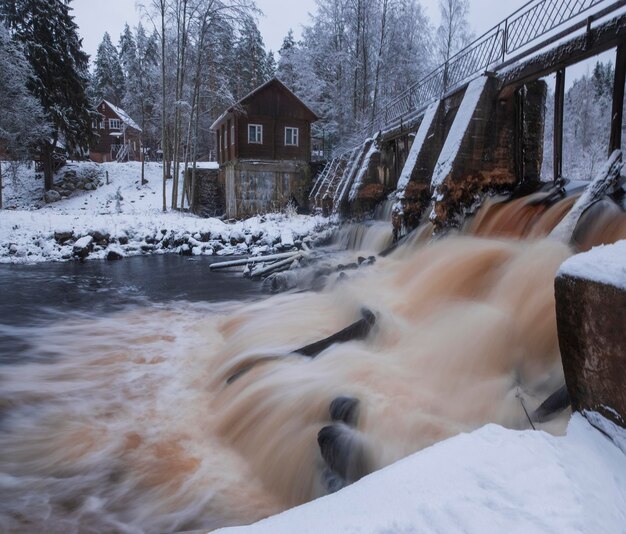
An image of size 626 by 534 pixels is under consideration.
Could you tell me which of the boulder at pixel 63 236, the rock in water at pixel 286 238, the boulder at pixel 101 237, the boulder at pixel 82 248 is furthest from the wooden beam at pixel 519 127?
the boulder at pixel 63 236

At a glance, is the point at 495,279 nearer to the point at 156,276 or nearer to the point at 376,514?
the point at 376,514

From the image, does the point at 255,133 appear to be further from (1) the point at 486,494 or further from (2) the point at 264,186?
(1) the point at 486,494

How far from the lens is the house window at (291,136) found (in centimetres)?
2783

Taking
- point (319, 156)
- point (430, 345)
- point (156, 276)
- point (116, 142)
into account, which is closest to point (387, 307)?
point (430, 345)

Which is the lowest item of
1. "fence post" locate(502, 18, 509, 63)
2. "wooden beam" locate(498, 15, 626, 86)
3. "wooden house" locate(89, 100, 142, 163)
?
"wooden beam" locate(498, 15, 626, 86)

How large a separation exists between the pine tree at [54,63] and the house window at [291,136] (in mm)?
14253

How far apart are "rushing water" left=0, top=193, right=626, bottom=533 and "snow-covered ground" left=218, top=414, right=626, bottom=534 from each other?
1.01 m

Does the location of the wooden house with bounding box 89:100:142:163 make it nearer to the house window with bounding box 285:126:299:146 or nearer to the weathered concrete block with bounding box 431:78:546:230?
the house window with bounding box 285:126:299:146

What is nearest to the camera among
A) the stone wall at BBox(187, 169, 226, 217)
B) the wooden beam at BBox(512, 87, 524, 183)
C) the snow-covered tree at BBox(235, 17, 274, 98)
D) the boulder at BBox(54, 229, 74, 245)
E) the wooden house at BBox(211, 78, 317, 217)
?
the wooden beam at BBox(512, 87, 524, 183)

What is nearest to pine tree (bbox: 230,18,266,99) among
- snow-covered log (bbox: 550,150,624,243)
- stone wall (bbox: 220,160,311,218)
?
stone wall (bbox: 220,160,311,218)

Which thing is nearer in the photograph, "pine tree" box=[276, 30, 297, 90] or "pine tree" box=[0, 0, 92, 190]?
"pine tree" box=[0, 0, 92, 190]

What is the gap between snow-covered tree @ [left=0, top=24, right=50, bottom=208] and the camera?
2056 centimetres

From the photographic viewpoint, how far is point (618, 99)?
713 cm

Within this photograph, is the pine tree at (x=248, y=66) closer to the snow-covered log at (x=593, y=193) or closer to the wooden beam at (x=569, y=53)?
the wooden beam at (x=569, y=53)
